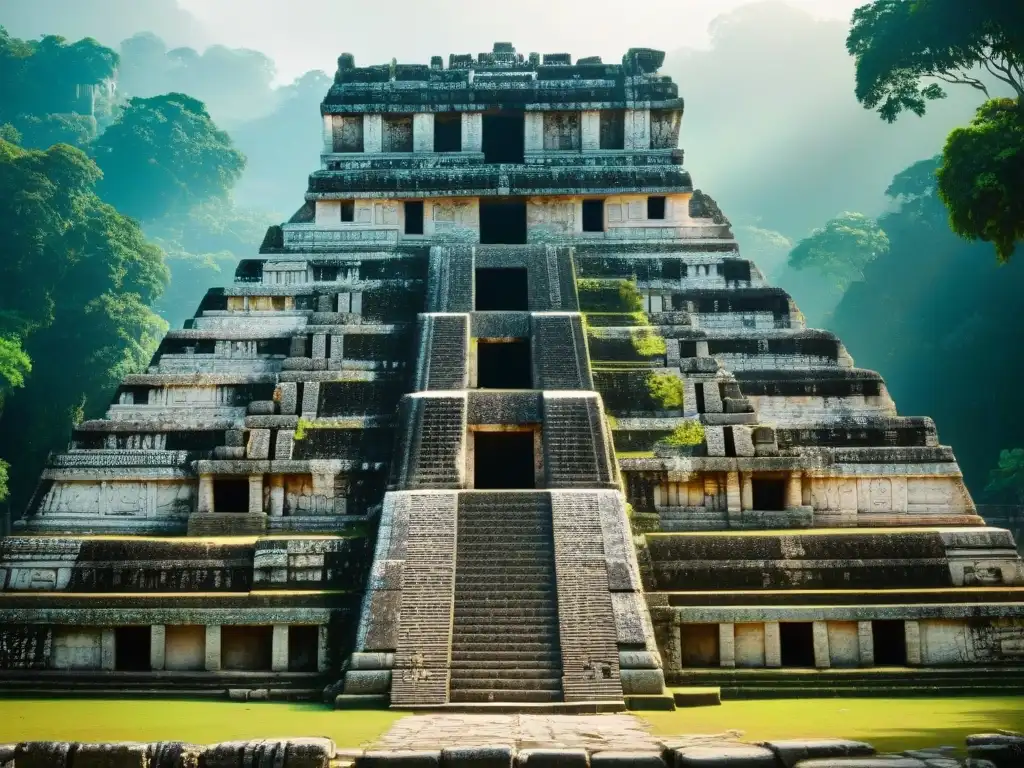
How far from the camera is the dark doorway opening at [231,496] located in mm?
13641

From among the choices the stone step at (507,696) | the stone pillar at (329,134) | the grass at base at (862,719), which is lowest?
the grass at base at (862,719)

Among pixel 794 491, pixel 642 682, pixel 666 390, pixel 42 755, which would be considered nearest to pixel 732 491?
pixel 794 491

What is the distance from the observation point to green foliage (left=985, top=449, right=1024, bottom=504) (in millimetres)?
24500

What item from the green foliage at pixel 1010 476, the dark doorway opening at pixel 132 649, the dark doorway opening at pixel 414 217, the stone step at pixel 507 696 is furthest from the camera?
the green foliage at pixel 1010 476

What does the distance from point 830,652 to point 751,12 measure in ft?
311

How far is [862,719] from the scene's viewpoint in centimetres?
898

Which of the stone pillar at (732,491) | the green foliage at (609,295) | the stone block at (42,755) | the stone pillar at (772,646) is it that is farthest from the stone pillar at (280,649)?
the green foliage at (609,295)

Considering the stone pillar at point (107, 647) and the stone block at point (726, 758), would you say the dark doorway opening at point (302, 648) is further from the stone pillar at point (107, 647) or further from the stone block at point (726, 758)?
the stone block at point (726, 758)

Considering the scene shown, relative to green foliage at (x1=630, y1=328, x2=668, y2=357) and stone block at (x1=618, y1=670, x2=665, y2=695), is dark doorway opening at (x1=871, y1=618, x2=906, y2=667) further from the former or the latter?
green foliage at (x1=630, y1=328, x2=668, y2=357)

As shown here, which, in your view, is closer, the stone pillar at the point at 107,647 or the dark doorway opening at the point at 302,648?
the dark doorway opening at the point at 302,648

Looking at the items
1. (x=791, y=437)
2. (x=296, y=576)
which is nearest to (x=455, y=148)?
(x=791, y=437)

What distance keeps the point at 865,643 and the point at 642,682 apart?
2.82 m

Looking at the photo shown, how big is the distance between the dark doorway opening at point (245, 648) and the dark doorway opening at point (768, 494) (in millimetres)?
5875

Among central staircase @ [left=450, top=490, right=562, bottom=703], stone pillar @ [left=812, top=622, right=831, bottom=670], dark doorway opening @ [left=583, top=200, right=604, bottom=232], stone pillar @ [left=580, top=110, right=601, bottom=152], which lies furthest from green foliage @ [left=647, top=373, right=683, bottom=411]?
stone pillar @ [left=580, top=110, right=601, bottom=152]
